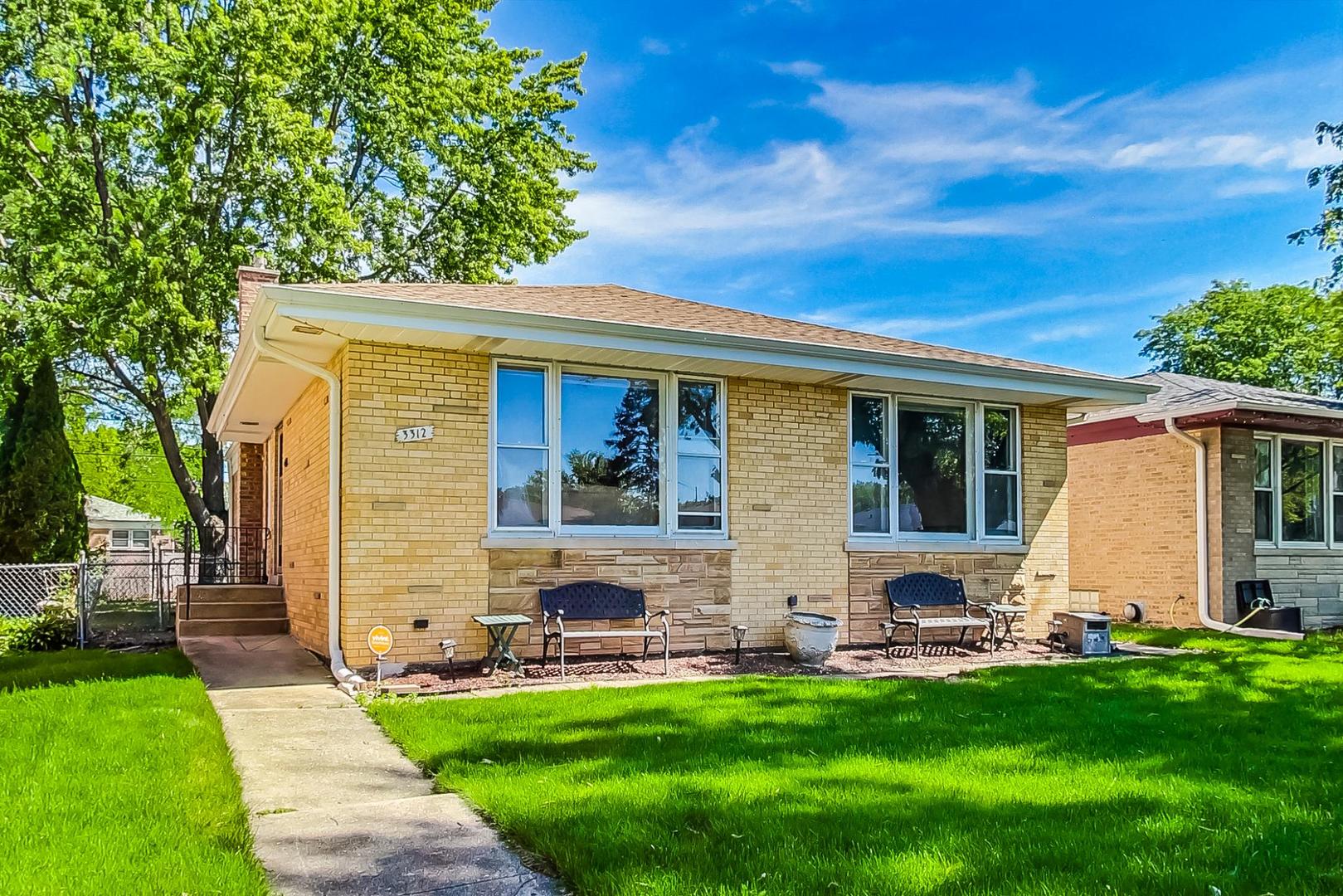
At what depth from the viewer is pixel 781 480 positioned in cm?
1066

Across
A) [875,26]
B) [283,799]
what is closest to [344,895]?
[283,799]

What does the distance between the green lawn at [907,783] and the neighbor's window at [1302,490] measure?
850 centimetres

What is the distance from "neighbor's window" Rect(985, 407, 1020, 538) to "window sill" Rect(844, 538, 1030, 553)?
18 centimetres

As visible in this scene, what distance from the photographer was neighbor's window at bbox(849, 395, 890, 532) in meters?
11.2

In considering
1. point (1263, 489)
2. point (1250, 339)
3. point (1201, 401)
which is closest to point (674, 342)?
point (1201, 401)

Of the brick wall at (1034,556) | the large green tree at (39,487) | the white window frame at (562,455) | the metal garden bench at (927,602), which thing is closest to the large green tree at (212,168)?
the large green tree at (39,487)

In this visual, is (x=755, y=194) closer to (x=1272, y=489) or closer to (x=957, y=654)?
(x=1272, y=489)

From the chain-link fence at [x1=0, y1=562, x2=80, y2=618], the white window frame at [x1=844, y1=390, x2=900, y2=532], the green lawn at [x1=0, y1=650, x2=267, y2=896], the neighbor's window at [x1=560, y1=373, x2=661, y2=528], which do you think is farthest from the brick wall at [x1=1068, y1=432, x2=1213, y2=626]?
the chain-link fence at [x1=0, y1=562, x2=80, y2=618]

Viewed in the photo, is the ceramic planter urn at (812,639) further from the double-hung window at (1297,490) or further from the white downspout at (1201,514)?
the double-hung window at (1297,490)

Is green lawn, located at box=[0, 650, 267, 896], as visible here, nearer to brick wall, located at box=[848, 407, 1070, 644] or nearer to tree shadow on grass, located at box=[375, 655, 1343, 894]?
tree shadow on grass, located at box=[375, 655, 1343, 894]

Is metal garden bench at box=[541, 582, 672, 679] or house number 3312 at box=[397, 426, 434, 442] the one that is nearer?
house number 3312 at box=[397, 426, 434, 442]

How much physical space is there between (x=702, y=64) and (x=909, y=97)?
3.98 metres

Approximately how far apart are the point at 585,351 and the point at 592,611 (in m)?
2.55

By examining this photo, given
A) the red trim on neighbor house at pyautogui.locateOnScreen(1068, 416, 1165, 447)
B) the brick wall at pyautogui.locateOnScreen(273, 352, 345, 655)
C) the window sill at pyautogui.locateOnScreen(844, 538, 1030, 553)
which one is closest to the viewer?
the brick wall at pyautogui.locateOnScreen(273, 352, 345, 655)
